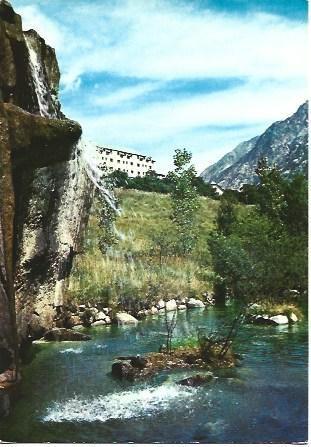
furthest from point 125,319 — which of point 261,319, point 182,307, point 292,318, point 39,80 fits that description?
point 39,80

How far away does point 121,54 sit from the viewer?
32.9ft

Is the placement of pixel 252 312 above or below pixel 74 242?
below

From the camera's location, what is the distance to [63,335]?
1242 cm

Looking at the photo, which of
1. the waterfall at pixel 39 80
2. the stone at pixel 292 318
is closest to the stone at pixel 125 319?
the stone at pixel 292 318

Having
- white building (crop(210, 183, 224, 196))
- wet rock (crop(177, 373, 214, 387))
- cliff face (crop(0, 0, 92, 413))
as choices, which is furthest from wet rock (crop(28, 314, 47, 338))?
white building (crop(210, 183, 224, 196))

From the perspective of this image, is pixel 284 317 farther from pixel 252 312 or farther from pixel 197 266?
pixel 197 266

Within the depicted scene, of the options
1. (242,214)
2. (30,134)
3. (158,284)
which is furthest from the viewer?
(158,284)

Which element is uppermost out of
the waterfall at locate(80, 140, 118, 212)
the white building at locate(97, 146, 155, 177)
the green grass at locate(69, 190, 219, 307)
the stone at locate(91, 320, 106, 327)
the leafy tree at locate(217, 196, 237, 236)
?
the white building at locate(97, 146, 155, 177)

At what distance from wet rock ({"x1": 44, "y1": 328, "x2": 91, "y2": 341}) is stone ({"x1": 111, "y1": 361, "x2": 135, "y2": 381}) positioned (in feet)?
8.79

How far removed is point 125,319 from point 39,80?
20.8 feet

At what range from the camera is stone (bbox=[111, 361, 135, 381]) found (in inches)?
378

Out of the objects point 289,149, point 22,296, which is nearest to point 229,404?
point 22,296

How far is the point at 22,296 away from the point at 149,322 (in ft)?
14.5

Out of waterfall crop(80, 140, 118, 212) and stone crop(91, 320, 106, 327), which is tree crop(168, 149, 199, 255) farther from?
stone crop(91, 320, 106, 327)
